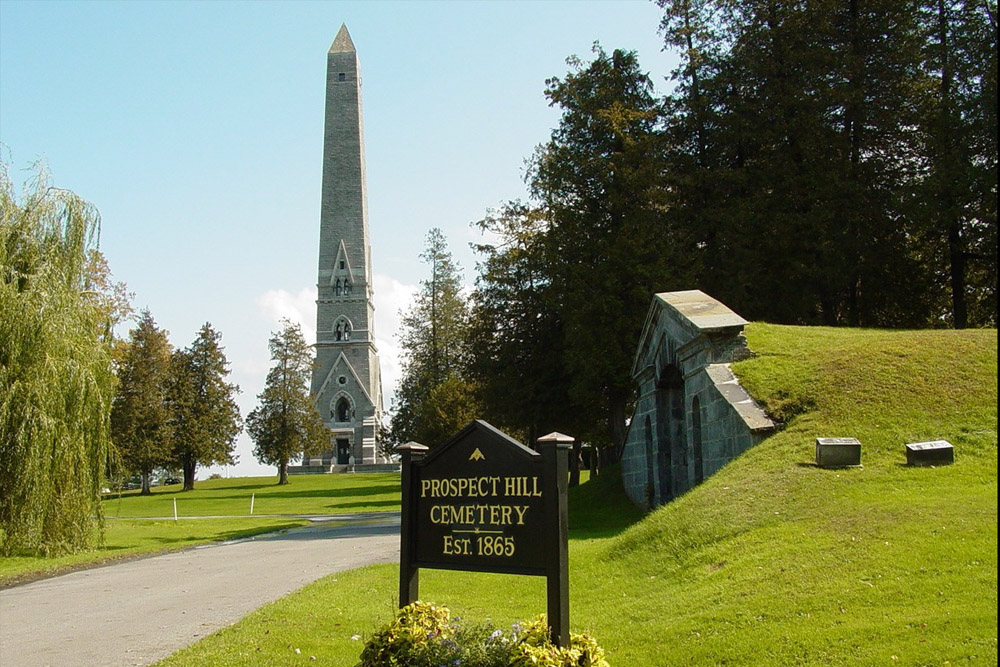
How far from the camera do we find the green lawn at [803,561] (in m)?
7.11

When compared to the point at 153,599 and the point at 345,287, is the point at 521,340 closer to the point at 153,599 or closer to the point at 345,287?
the point at 153,599

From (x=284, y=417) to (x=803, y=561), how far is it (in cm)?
5962

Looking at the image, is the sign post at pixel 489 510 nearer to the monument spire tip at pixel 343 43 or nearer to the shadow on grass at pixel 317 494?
the shadow on grass at pixel 317 494

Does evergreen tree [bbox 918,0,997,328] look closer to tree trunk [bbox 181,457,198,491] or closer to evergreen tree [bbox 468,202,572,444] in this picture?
evergreen tree [bbox 468,202,572,444]

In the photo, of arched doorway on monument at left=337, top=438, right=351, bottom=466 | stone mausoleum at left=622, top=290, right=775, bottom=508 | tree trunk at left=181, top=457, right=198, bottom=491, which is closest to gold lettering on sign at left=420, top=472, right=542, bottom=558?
stone mausoleum at left=622, top=290, right=775, bottom=508

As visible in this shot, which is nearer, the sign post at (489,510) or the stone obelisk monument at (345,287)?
the sign post at (489,510)

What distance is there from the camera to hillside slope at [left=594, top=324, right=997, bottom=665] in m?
6.98

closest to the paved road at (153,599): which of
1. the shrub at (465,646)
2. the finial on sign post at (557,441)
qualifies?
the shrub at (465,646)

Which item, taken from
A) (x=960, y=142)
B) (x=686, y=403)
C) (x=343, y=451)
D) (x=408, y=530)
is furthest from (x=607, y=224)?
(x=343, y=451)

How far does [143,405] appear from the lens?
56375mm

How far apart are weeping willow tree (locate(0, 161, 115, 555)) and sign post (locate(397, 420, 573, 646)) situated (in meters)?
12.1

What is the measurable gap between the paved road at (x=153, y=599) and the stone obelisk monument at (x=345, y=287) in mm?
60697

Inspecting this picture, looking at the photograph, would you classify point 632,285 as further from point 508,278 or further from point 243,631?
point 243,631

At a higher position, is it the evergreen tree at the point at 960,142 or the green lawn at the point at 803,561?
the evergreen tree at the point at 960,142
